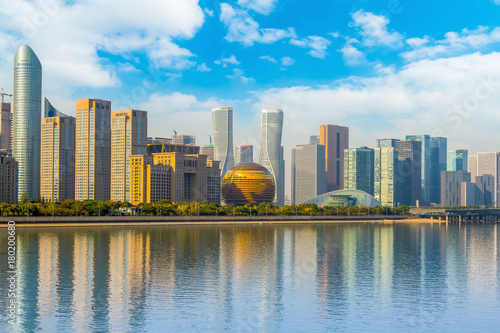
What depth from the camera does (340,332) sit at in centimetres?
4941

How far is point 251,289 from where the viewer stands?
67625 millimetres

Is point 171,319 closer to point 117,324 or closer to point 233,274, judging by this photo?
point 117,324

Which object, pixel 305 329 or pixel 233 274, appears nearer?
pixel 305 329

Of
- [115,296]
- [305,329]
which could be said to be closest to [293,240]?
[115,296]

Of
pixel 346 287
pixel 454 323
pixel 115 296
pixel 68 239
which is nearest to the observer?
pixel 454 323

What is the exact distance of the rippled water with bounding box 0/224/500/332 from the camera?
172 feet

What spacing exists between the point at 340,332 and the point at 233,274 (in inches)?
1196

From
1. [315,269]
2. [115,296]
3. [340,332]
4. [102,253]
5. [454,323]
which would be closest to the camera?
[340,332]

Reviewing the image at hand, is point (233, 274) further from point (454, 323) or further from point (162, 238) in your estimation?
point (162, 238)

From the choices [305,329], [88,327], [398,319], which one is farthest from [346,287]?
[88,327]

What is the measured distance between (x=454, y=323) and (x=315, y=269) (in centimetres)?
3305

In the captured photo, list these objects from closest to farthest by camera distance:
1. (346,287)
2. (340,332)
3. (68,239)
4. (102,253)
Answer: (340,332)
(346,287)
(102,253)
(68,239)

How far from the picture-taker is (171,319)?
53.1 m

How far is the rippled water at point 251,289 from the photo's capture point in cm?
5249
